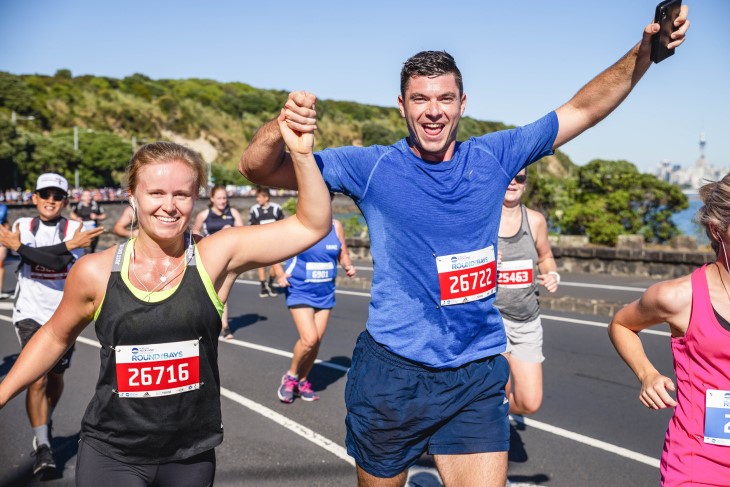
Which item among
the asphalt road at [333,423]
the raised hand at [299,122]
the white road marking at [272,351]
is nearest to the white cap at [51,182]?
the asphalt road at [333,423]

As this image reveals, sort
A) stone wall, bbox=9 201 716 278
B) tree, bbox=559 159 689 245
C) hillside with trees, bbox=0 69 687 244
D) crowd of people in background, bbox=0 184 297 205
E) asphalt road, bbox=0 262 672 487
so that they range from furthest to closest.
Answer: crowd of people in background, bbox=0 184 297 205, hillside with trees, bbox=0 69 687 244, tree, bbox=559 159 689 245, stone wall, bbox=9 201 716 278, asphalt road, bbox=0 262 672 487

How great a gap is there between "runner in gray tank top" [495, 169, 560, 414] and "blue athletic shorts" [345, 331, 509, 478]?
2.22 m

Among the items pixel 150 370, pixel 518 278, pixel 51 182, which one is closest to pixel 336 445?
pixel 518 278

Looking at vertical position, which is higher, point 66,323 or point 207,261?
point 207,261

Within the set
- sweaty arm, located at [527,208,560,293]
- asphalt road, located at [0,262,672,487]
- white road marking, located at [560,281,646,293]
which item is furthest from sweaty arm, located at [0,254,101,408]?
white road marking, located at [560,281,646,293]

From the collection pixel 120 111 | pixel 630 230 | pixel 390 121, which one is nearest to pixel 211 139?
pixel 120 111

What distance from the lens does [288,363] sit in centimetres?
846

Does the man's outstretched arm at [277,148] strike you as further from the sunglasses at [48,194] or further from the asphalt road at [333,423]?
the sunglasses at [48,194]

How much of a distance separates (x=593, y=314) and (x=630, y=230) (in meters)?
7.56

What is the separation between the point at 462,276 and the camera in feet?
9.66

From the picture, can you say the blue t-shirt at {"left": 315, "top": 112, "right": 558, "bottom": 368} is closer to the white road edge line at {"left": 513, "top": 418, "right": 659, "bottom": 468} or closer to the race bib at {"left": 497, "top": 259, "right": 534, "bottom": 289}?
the race bib at {"left": 497, "top": 259, "right": 534, "bottom": 289}

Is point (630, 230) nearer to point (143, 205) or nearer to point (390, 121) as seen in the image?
point (143, 205)

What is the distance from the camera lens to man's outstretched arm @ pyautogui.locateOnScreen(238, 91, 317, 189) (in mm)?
2330

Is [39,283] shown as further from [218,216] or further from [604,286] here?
[604,286]
